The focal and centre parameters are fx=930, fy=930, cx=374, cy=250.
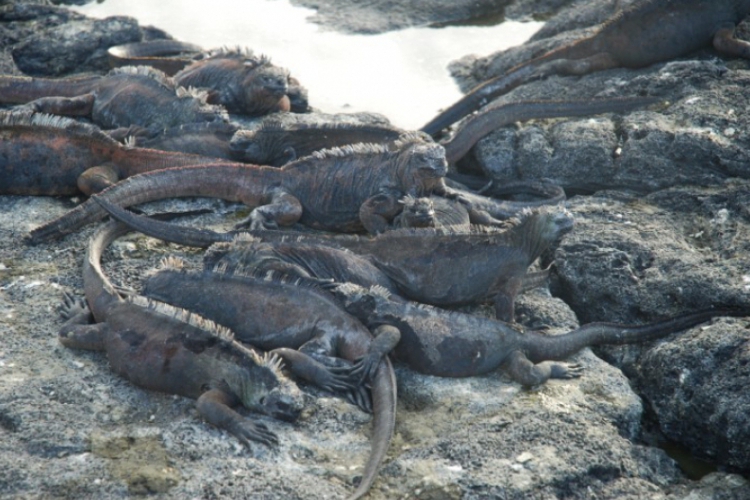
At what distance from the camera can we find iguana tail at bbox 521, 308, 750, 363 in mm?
4324

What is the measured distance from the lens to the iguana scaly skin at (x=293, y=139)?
596cm

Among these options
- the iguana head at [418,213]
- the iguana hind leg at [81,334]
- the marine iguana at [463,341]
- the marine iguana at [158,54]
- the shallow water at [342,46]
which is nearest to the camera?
the iguana hind leg at [81,334]

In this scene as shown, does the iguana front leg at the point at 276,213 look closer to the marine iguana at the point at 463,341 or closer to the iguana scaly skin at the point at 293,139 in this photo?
the iguana scaly skin at the point at 293,139

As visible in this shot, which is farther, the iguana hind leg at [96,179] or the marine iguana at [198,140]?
the marine iguana at [198,140]

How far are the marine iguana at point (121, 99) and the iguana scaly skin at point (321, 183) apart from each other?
3.32 feet

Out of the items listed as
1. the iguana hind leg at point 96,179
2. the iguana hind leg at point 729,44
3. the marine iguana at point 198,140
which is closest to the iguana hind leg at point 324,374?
the iguana hind leg at point 96,179

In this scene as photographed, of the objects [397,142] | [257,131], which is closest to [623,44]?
[397,142]

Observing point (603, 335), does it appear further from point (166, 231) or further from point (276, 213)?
point (166, 231)

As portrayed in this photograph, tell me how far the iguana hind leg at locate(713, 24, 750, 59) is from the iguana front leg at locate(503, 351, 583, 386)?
11.8ft

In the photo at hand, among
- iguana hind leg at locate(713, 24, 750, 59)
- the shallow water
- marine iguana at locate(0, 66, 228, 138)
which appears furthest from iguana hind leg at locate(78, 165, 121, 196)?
iguana hind leg at locate(713, 24, 750, 59)

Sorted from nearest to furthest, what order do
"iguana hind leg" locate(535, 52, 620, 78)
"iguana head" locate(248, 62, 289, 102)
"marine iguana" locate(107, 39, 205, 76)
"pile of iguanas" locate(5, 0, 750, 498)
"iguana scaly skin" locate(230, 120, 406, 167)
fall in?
1. "pile of iguanas" locate(5, 0, 750, 498)
2. "iguana scaly skin" locate(230, 120, 406, 167)
3. "iguana head" locate(248, 62, 289, 102)
4. "iguana hind leg" locate(535, 52, 620, 78)
5. "marine iguana" locate(107, 39, 205, 76)

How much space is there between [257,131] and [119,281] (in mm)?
1742

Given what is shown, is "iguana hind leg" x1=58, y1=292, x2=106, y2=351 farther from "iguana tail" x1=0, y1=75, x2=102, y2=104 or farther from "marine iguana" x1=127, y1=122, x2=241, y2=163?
"iguana tail" x1=0, y1=75, x2=102, y2=104

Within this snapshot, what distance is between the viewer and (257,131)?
5.99 metres
